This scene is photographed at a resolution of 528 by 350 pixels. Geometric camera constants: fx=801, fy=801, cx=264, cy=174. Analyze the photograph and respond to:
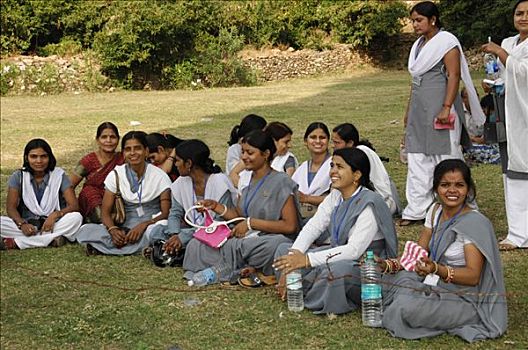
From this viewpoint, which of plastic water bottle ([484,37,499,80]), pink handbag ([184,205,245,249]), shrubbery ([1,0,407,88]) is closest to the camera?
pink handbag ([184,205,245,249])

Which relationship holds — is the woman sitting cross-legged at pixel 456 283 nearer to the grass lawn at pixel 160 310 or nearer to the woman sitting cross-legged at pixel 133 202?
the grass lawn at pixel 160 310

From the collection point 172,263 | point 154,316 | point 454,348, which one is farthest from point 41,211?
point 454,348

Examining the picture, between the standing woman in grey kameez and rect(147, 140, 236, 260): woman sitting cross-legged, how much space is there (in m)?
1.68

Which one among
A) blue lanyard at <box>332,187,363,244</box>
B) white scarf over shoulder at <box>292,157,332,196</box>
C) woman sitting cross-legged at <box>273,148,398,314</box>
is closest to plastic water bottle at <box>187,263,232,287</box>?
woman sitting cross-legged at <box>273,148,398,314</box>

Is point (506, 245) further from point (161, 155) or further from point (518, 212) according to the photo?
point (161, 155)

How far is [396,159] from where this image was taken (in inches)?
394

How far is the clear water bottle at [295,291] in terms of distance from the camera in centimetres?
464

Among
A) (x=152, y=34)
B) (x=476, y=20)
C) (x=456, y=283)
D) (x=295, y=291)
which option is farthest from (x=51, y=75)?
(x=456, y=283)

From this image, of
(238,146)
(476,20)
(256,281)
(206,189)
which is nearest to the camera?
(256,281)

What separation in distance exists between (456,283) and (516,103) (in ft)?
6.93

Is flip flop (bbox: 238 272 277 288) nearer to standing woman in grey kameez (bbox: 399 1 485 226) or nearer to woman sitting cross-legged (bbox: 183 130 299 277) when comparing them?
woman sitting cross-legged (bbox: 183 130 299 277)

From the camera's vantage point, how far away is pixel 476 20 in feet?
80.9

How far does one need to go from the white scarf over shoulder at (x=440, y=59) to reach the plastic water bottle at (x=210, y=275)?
2412 mm

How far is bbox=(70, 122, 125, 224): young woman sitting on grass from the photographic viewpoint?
6.85 m
